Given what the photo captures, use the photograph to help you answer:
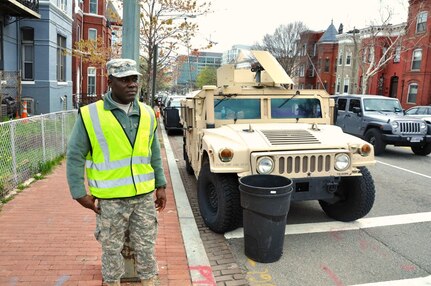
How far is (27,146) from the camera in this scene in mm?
7016

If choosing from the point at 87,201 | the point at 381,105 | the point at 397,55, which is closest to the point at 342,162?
the point at 87,201

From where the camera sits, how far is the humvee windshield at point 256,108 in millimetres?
6066

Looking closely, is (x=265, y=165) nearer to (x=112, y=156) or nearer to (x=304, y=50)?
(x=112, y=156)

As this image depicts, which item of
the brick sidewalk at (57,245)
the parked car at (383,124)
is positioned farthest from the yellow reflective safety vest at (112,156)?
the parked car at (383,124)

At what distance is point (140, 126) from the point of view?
3.01 meters

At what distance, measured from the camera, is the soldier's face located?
293 cm

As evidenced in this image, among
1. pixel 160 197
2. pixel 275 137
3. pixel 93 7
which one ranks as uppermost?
pixel 93 7

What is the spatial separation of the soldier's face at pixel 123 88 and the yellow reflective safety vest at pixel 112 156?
13cm

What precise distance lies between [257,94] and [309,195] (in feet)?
6.58

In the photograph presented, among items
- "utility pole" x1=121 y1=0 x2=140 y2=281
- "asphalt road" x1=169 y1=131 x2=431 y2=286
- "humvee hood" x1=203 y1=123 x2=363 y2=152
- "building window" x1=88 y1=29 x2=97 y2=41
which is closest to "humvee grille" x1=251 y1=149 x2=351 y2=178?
"humvee hood" x1=203 y1=123 x2=363 y2=152

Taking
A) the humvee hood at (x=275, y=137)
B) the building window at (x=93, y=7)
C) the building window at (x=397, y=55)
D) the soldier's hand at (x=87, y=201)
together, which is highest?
the building window at (x=93, y=7)

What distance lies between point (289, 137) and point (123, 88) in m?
2.72

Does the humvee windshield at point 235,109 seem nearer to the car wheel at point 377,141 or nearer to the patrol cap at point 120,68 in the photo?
the patrol cap at point 120,68

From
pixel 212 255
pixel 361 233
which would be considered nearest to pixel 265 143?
pixel 212 255
